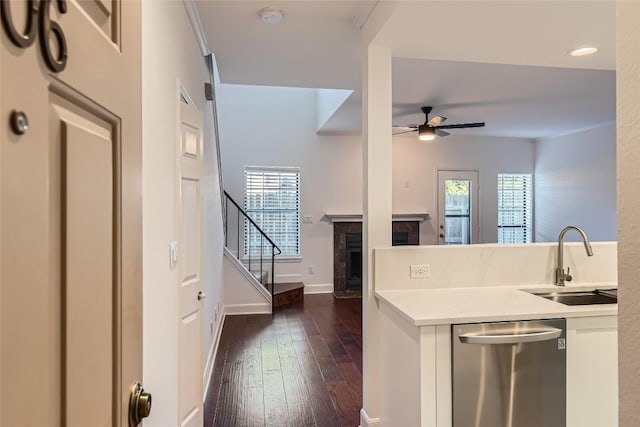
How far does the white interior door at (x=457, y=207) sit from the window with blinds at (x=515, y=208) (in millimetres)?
602

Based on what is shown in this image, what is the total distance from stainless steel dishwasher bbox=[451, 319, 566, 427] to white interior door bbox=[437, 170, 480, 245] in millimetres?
5255

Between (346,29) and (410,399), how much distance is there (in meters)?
2.29

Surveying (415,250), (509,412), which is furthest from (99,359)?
(415,250)

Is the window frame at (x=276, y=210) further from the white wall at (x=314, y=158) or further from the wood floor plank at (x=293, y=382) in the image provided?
the wood floor plank at (x=293, y=382)

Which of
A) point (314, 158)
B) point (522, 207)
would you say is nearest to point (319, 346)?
point (314, 158)

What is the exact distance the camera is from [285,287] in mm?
5793

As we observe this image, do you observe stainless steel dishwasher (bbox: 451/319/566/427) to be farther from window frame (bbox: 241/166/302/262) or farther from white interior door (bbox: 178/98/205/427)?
window frame (bbox: 241/166/302/262)

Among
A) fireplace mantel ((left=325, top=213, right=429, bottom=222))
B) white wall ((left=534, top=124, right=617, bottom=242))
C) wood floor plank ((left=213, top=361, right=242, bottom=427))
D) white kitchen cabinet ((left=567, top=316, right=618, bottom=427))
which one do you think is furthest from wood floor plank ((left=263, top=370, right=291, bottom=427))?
white wall ((left=534, top=124, right=617, bottom=242))

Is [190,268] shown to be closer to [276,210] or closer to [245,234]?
[245,234]

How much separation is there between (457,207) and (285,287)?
3618 mm

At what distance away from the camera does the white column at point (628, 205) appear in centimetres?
56

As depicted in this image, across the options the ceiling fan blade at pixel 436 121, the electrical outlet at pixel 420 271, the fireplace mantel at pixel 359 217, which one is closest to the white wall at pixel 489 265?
the electrical outlet at pixel 420 271

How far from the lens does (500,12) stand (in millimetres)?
1950

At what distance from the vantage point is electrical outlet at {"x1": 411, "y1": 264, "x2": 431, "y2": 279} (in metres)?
2.29
